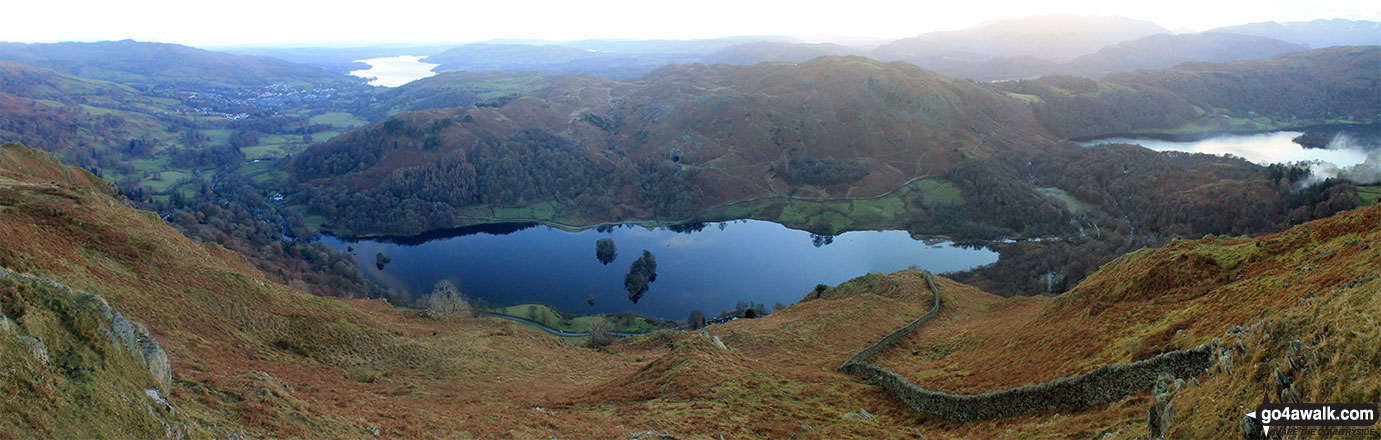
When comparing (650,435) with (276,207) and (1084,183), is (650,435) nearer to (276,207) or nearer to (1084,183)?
(1084,183)

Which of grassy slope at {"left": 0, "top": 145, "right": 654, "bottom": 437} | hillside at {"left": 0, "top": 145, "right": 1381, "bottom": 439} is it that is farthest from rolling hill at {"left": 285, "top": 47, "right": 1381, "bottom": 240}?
grassy slope at {"left": 0, "top": 145, "right": 654, "bottom": 437}

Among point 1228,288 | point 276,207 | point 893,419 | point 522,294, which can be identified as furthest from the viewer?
point 276,207

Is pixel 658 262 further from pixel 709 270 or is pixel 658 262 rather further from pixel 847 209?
pixel 847 209

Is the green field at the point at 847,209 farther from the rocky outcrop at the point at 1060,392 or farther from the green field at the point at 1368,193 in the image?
the rocky outcrop at the point at 1060,392

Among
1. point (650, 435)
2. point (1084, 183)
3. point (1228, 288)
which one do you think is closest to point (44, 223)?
point (650, 435)

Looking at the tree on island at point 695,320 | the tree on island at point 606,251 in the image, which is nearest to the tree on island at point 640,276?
the tree on island at point 606,251

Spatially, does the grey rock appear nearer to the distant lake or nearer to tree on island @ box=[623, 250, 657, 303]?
tree on island @ box=[623, 250, 657, 303]

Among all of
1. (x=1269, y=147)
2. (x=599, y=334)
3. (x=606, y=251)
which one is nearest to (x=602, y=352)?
(x=599, y=334)
